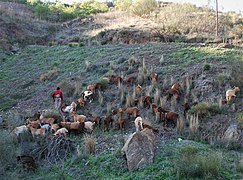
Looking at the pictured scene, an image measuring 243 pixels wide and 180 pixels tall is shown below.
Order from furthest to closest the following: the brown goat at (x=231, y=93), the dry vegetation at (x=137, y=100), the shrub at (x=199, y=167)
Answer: the brown goat at (x=231, y=93) < the dry vegetation at (x=137, y=100) < the shrub at (x=199, y=167)

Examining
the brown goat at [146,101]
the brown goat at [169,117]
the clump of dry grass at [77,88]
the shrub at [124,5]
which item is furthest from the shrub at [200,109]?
the shrub at [124,5]

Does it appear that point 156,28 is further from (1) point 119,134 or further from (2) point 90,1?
(2) point 90,1

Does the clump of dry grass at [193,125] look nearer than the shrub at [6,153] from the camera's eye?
No

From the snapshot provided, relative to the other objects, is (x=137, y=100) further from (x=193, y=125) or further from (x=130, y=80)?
(x=193, y=125)

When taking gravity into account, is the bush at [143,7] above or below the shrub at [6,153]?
above

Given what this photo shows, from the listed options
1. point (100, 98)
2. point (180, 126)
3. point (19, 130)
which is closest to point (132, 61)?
point (100, 98)

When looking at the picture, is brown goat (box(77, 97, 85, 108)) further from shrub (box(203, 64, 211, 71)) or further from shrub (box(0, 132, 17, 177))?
shrub (box(203, 64, 211, 71))

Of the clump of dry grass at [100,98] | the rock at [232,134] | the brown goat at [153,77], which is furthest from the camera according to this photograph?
the brown goat at [153,77]

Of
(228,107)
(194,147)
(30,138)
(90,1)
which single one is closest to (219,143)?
(194,147)

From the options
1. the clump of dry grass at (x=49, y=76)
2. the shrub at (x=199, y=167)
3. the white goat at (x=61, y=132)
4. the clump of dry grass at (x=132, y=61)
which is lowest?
the white goat at (x=61, y=132)

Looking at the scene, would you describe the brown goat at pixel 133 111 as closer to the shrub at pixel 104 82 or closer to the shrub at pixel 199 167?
the shrub at pixel 104 82

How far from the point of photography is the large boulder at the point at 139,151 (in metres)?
8.55

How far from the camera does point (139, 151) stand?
341 inches

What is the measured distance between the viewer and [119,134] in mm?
11461
